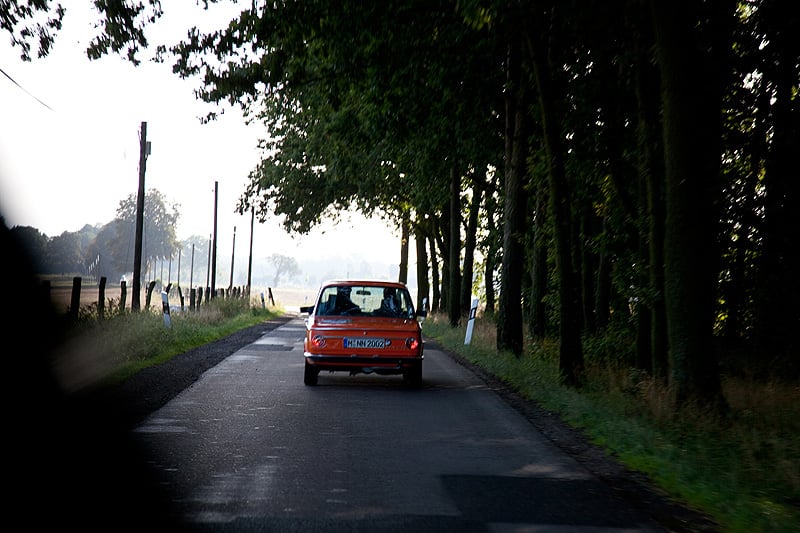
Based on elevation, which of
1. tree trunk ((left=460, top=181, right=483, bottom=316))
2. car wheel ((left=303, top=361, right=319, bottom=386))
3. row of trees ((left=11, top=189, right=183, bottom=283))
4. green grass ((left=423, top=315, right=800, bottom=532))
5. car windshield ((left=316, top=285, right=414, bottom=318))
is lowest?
green grass ((left=423, top=315, right=800, bottom=532))

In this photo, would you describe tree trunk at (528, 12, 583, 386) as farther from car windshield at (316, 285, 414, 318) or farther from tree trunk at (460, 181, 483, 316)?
tree trunk at (460, 181, 483, 316)

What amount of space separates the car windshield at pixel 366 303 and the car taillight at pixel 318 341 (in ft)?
2.52

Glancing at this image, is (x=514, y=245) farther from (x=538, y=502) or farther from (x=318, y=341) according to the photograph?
(x=538, y=502)

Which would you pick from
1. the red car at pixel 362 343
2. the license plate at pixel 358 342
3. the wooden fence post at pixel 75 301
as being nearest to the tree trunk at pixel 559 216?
the red car at pixel 362 343

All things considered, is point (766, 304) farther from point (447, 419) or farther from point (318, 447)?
point (318, 447)

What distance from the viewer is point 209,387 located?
44.9ft

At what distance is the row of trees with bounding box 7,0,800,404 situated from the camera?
35.3ft

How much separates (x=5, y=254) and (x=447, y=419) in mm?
14488

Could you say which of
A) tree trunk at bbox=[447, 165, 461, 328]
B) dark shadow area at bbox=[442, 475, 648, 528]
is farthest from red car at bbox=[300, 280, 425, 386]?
tree trunk at bbox=[447, 165, 461, 328]

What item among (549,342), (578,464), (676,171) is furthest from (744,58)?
(578,464)

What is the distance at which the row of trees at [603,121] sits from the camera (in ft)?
35.3

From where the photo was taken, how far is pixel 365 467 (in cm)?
767

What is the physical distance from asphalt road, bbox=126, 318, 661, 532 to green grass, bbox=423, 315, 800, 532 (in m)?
0.55

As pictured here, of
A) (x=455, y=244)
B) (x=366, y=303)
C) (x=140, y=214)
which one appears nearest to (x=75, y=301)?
(x=366, y=303)
